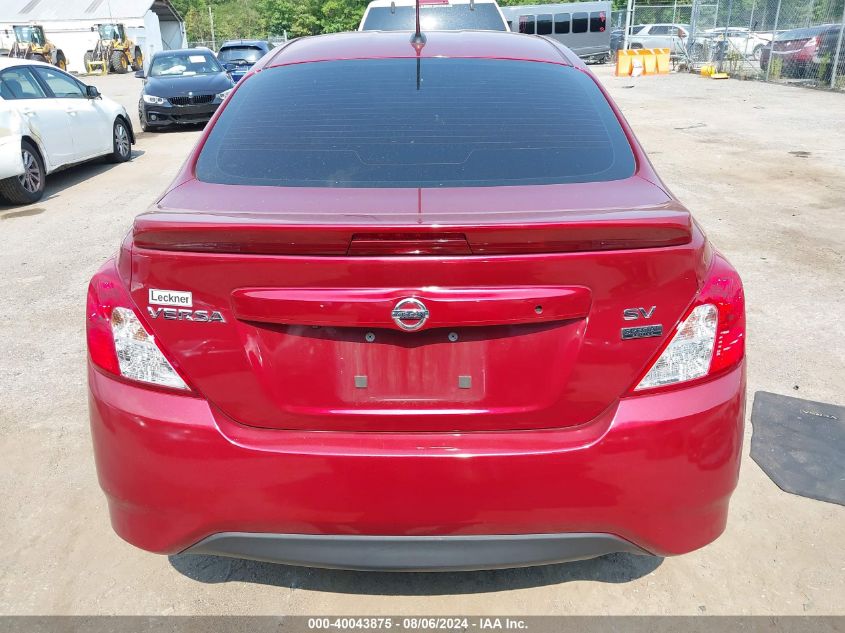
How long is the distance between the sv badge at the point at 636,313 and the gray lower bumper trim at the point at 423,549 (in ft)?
2.05

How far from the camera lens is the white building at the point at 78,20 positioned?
47469 mm

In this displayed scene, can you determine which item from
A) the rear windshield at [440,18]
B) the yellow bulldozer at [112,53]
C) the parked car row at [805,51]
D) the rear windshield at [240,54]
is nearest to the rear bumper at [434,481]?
the rear windshield at [440,18]

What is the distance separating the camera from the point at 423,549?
2086 mm

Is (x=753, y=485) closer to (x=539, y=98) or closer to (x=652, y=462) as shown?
(x=652, y=462)

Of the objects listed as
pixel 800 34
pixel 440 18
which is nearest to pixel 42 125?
pixel 440 18

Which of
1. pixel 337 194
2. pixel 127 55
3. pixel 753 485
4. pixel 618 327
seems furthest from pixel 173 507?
pixel 127 55

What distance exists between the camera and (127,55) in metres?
42.7

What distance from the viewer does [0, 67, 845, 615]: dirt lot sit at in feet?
8.43

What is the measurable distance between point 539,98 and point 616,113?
29cm

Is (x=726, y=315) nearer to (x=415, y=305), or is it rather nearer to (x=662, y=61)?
(x=415, y=305)

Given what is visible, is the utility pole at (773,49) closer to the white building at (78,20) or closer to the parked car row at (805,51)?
the parked car row at (805,51)

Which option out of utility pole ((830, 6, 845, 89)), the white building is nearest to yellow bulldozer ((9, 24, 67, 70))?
the white building

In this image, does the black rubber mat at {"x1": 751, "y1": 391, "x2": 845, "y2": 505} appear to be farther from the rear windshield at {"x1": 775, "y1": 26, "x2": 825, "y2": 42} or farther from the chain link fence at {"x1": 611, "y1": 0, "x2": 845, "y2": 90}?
the rear windshield at {"x1": 775, "y1": 26, "x2": 825, "y2": 42}

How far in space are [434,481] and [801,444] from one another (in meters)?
2.28
